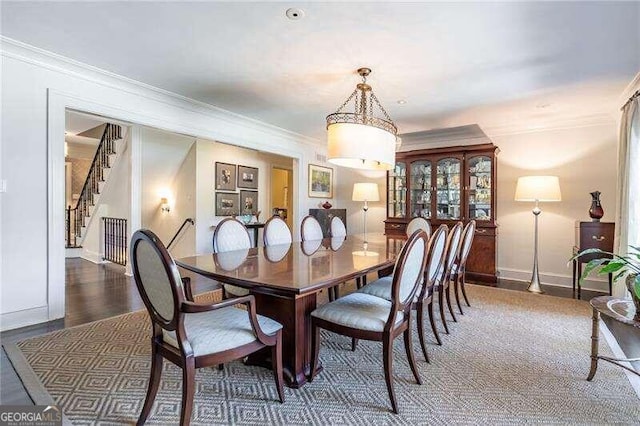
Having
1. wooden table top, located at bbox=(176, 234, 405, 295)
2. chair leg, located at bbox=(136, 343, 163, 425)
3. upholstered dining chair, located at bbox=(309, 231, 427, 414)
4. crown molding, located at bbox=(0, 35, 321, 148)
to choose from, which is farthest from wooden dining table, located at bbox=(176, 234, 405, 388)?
crown molding, located at bbox=(0, 35, 321, 148)

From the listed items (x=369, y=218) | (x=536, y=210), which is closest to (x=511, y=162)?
(x=536, y=210)

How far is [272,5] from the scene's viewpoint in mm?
2102

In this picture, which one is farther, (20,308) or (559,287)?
(559,287)

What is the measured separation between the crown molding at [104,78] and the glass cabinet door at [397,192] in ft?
8.28

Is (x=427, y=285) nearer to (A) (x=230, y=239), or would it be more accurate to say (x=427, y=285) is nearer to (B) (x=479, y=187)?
(A) (x=230, y=239)

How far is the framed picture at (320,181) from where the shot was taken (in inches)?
245

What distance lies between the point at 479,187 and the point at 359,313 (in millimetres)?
3901

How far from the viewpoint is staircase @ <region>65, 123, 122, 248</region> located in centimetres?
595

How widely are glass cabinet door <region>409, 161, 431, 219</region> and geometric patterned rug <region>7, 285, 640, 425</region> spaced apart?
284 cm

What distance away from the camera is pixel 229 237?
118 inches

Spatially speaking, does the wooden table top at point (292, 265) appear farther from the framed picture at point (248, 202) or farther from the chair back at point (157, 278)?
the framed picture at point (248, 202)

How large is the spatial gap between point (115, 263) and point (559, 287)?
282 inches

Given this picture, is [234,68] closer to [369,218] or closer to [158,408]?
[158,408]

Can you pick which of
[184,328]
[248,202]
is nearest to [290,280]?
[184,328]
